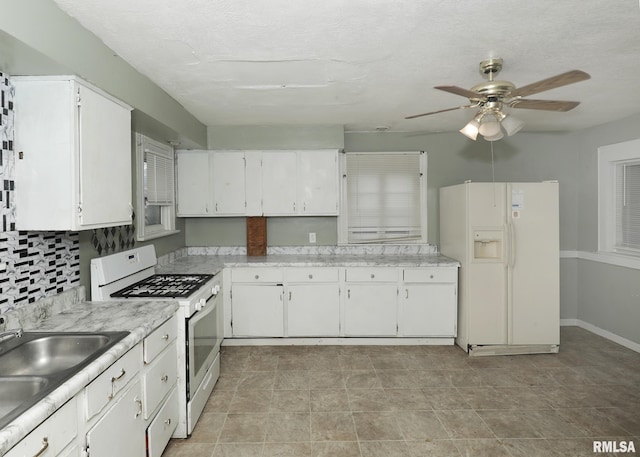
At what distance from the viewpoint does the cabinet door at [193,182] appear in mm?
4133

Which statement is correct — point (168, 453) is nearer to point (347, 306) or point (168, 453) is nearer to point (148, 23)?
point (347, 306)

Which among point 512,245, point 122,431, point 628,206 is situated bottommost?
point 122,431

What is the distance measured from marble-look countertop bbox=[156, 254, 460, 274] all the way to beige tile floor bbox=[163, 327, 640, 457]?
884 millimetres

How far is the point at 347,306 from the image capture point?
389cm

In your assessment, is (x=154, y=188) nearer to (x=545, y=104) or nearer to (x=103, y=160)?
(x=103, y=160)

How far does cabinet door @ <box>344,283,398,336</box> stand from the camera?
3.87 metres

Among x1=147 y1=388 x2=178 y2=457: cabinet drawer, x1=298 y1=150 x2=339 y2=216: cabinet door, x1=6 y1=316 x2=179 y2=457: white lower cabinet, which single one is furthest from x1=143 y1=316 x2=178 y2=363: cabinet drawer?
x1=298 y1=150 x2=339 y2=216: cabinet door

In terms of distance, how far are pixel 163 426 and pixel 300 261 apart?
6.83 feet

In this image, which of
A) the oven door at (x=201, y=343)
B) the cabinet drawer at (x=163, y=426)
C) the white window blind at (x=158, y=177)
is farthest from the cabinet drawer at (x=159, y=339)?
the white window blind at (x=158, y=177)

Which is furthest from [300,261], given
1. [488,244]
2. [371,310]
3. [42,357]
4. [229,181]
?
[42,357]

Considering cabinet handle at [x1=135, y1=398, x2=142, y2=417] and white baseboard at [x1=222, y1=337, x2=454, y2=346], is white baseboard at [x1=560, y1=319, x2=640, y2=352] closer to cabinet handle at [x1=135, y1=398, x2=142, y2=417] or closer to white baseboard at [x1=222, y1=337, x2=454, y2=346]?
white baseboard at [x1=222, y1=337, x2=454, y2=346]

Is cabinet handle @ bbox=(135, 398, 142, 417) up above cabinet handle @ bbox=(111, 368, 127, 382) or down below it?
below

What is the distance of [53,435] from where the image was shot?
1.20 metres

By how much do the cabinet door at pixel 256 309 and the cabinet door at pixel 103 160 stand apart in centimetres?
180
